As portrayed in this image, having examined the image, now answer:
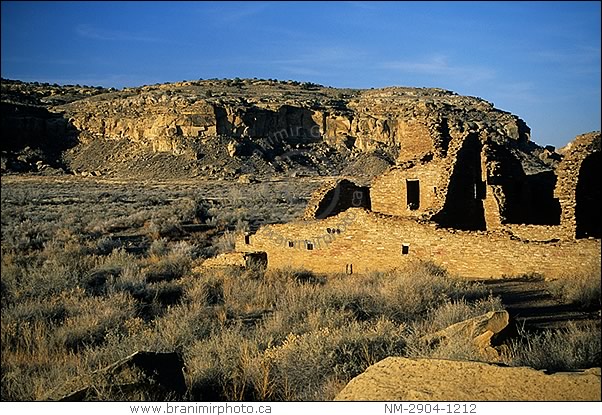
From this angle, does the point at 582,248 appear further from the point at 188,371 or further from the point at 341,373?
the point at 188,371

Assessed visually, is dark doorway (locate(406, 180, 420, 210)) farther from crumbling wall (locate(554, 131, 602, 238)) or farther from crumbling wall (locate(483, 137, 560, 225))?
crumbling wall (locate(554, 131, 602, 238))

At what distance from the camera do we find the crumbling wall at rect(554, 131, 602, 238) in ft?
32.7

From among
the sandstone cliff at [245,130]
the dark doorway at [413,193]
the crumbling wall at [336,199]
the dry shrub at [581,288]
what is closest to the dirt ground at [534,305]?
the dry shrub at [581,288]

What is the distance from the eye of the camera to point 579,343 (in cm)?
546

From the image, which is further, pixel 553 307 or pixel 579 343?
pixel 553 307

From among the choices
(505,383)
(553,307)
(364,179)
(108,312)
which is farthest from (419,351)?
(364,179)

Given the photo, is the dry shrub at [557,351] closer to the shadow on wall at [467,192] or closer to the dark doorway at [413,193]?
the shadow on wall at [467,192]

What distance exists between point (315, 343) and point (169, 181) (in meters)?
10.4

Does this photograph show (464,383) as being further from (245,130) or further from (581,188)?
(245,130)

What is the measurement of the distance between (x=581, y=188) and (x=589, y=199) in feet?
1.12

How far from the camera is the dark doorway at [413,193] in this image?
43.3 feet

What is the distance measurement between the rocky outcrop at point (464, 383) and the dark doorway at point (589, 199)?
6.48 m

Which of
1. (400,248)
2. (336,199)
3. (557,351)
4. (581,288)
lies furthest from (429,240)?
(557,351)

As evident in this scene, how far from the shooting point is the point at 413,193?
13.3 meters
